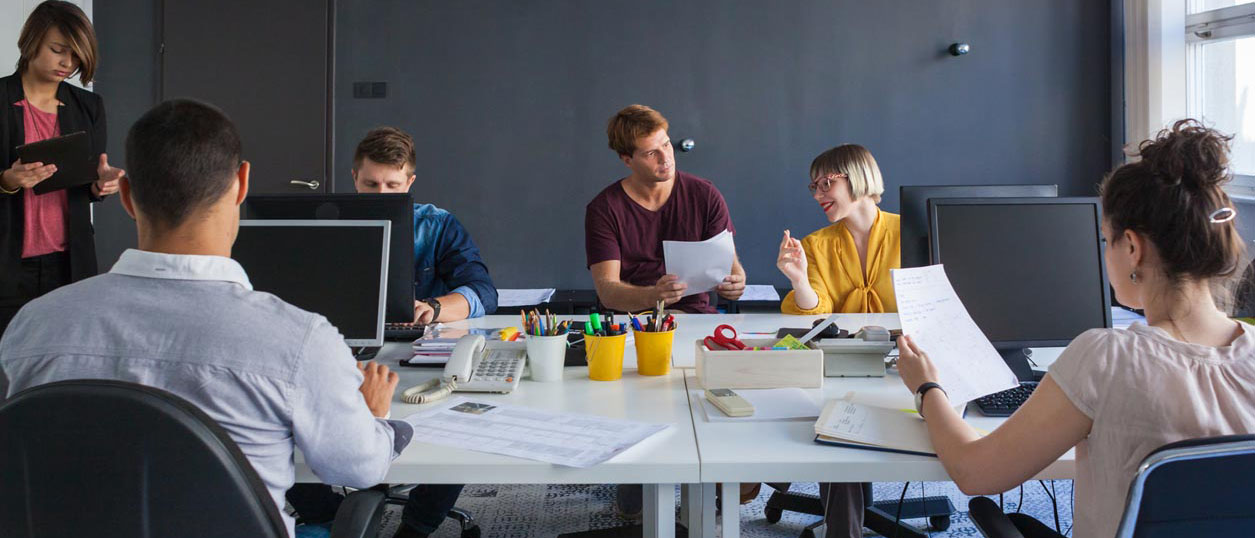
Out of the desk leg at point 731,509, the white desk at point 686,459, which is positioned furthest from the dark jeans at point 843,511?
the desk leg at point 731,509

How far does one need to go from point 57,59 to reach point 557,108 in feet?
7.64

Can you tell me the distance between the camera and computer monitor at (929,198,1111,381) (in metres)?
1.77

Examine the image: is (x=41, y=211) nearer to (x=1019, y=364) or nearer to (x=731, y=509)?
(x=731, y=509)

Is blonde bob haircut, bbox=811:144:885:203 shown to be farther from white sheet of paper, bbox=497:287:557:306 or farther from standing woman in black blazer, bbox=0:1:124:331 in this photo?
standing woman in black blazer, bbox=0:1:124:331

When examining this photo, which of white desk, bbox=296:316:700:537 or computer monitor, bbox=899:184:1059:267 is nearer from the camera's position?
white desk, bbox=296:316:700:537

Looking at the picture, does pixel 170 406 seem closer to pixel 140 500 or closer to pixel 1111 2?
pixel 140 500

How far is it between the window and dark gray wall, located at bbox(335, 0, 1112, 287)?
476 millimetres

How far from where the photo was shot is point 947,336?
1544 millimetres

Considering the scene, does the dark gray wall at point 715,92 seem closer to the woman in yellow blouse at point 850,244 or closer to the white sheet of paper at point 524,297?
the white sheet of paper at point 524,297

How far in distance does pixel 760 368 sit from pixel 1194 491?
77 cm

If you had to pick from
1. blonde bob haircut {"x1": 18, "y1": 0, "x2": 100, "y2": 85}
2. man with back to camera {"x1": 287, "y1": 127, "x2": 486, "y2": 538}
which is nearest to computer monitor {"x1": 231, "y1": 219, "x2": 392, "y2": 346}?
man with back to camera {"x1": 287, "y1": 127, "x2": 486, "y2": 538}

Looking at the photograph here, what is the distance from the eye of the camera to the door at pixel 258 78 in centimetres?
446

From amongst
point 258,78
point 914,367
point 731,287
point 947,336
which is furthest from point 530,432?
point 258,78

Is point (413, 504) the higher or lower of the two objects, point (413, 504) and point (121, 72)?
the lower
